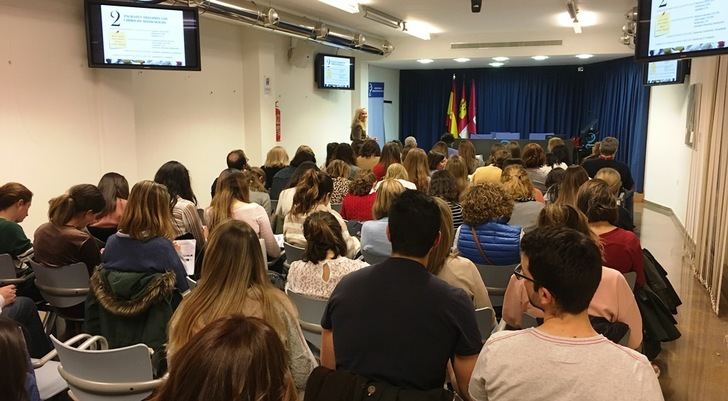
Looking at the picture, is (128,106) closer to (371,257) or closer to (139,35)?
(139,35)

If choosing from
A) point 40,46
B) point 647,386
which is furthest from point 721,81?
point 40,46

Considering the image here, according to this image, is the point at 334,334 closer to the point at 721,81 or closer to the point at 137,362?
the point at 137,362

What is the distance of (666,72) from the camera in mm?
8727

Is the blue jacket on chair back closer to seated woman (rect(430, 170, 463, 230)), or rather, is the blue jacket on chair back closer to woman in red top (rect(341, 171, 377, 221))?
seated woman (rect(430, 170, 463, 230))

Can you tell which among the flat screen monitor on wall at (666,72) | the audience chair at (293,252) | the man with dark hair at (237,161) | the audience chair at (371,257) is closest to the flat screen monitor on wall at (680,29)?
the audience chair at (371,257)

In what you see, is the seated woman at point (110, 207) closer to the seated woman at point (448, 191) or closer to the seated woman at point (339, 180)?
the seated woman at point (339, 180)

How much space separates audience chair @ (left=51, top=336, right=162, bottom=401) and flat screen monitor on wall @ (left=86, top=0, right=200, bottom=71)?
13.4 ft

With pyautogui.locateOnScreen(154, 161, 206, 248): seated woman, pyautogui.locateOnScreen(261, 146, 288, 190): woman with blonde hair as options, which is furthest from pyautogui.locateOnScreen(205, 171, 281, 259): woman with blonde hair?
pyautogui.locateOnScreen(261, 146, 288, 190): woman with blonde hair

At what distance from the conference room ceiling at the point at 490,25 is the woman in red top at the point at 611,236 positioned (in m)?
5.26

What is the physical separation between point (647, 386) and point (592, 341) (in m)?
0.16

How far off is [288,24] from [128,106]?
257cm

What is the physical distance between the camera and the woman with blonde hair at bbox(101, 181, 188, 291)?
280 cm

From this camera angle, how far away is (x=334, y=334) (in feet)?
6.22

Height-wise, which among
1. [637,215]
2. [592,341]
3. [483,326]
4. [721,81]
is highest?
[721,81]
